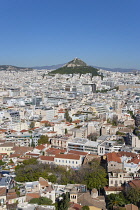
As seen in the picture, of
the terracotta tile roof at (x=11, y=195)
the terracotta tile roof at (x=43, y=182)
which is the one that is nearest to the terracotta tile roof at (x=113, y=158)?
the terracotta tile roof at (x=43, y=182)

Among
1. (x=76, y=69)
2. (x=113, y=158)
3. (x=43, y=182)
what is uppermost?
(x=76, y=69)

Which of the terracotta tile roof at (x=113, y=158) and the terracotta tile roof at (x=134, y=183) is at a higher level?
the terracotta tile roof at (x=113, y=158)

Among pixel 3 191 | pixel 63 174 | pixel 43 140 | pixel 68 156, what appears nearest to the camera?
pixel 3 191

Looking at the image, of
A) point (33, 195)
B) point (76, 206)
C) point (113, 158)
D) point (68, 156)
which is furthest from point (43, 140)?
point (76, 206)

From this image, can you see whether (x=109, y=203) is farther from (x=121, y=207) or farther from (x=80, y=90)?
(x=80, y=90)

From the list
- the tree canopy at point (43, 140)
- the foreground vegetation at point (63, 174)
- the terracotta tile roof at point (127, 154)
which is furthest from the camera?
the tree canopy at point (43, 140)


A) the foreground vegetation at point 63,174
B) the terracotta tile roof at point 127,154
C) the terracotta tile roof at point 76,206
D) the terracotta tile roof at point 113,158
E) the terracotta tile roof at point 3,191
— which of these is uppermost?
the terracotta tile roof at point 113,158

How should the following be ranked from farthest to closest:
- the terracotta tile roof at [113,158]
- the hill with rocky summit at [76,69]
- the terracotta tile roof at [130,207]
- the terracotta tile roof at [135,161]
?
the hill with rocky summit at [76,69] < the terracotta tile roof at [135,161] < the terracotta tile roof at [113,158] < the terracotta tile roof at [130,207]

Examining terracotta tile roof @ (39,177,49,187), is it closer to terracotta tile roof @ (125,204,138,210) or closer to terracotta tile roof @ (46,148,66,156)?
terracotta tile roof @ (125,204,138,210)

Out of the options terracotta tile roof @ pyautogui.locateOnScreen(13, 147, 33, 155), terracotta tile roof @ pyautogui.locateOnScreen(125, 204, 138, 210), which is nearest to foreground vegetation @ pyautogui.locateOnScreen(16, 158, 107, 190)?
terracotta tile roof @ pyautogui.locateOnScreen(125, 204, 138, 210)

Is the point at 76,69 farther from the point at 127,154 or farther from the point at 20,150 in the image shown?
the point at 127,154

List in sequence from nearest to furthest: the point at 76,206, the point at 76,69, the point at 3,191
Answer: the point at 76,206, the point at 3,191, the point at 76,69

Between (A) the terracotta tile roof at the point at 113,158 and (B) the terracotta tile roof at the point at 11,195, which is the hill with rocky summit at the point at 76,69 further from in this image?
(B) the terracotta tile roof at the point at 11,195
